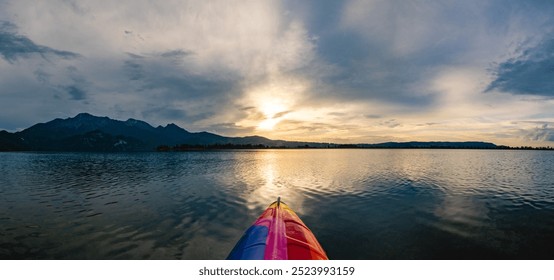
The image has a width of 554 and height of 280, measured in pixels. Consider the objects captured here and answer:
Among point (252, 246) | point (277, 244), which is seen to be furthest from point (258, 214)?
point (277, 244)

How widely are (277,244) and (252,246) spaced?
3.54ft

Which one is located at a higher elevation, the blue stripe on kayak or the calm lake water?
the blue stripe on kayak

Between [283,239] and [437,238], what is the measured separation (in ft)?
35.2

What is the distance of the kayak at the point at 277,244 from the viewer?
9.09 m

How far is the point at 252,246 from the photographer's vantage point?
32.1 ft

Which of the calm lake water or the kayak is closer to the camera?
the kayak

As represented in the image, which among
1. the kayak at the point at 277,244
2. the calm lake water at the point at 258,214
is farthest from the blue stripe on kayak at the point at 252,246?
the calm lake water at the point at 258,214

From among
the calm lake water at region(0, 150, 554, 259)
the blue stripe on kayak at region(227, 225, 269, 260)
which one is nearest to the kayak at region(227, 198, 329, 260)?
the blue stripe on kayak at region(227, 225, 269, 260)

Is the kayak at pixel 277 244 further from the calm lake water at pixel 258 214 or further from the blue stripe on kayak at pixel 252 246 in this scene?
the calm lake water at pixel 258 214

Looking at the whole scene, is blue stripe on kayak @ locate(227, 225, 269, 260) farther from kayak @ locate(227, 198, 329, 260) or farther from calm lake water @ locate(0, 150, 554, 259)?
calm lake water @ locate(0, 150, 554, 259)

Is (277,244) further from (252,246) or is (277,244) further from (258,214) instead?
(258,214)

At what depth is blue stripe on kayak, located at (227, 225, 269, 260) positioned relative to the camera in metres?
9.11

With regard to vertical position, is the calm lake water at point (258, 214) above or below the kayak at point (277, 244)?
below
